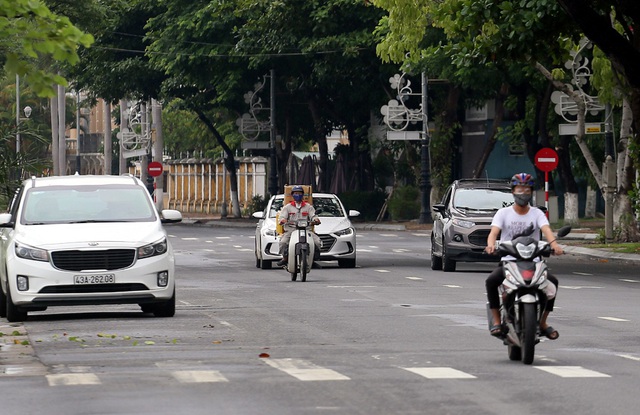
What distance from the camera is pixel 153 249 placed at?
18.7 m

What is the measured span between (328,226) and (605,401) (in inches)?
824

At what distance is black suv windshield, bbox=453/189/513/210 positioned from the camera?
1220 inches

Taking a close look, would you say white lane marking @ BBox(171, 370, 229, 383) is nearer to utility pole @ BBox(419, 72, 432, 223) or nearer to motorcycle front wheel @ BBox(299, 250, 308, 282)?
motorcycle front wheel @ BBox(299, 250, 308, 282)

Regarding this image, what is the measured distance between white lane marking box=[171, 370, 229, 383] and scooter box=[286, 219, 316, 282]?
1437cm

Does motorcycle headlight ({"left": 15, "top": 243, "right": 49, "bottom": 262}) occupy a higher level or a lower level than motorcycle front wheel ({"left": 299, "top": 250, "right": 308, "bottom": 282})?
higher

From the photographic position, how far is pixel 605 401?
10.9 metres

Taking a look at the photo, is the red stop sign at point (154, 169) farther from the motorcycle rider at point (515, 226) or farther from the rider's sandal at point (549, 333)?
the rider's sandal at point (549, 333)

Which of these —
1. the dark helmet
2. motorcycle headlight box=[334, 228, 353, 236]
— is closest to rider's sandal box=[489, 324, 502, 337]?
the dark helmet

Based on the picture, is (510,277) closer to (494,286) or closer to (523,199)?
(494,286)

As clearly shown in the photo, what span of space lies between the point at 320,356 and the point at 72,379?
2.62m

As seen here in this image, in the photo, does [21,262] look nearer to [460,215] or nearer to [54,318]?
[54,318]

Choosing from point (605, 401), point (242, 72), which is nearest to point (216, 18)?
point (242, 72)

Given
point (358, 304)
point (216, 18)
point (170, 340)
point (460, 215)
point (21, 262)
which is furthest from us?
point (216, 18)

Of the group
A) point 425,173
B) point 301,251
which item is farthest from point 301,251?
point 425,173
